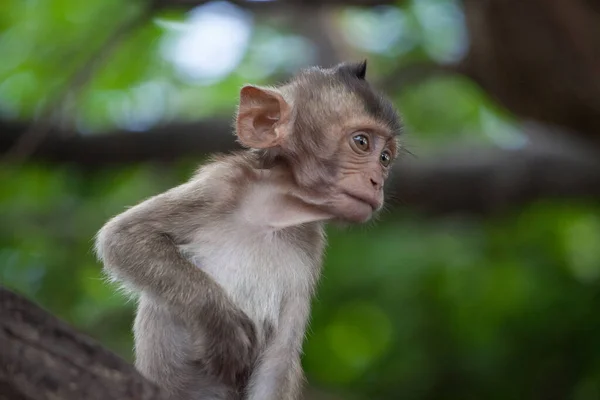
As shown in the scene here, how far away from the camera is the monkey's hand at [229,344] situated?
205 inches

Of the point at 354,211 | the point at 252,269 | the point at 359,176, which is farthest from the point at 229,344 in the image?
the point at 359,176

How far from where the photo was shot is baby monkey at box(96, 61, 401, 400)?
5309 millimetres

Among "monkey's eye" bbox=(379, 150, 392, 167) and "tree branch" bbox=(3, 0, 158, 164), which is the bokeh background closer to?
"tree branch" bbox=(3, 0, 158, 164)

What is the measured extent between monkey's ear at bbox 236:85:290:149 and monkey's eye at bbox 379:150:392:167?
1.63 feet

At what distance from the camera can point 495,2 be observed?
8.81 metres

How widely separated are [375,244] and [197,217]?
225 inches

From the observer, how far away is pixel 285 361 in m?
5.46

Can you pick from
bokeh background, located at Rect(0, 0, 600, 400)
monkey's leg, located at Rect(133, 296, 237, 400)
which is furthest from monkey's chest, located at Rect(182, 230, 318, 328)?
bokeh background, located at Rect(0, 0, 600, 400)

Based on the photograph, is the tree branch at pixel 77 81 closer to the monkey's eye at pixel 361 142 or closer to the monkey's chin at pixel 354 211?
the monkey's eye at pixel 361 142

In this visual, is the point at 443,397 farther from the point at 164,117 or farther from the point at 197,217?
the point at 197,217

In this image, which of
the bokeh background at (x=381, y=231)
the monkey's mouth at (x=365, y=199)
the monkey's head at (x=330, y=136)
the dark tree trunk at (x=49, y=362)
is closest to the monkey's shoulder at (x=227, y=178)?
the monkey's head at (x=330, y=136)

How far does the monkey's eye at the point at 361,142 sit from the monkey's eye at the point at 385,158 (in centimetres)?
10

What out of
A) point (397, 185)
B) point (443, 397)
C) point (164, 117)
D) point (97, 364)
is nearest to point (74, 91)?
point (164, 117)

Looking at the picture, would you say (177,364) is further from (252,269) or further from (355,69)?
(355,69)
